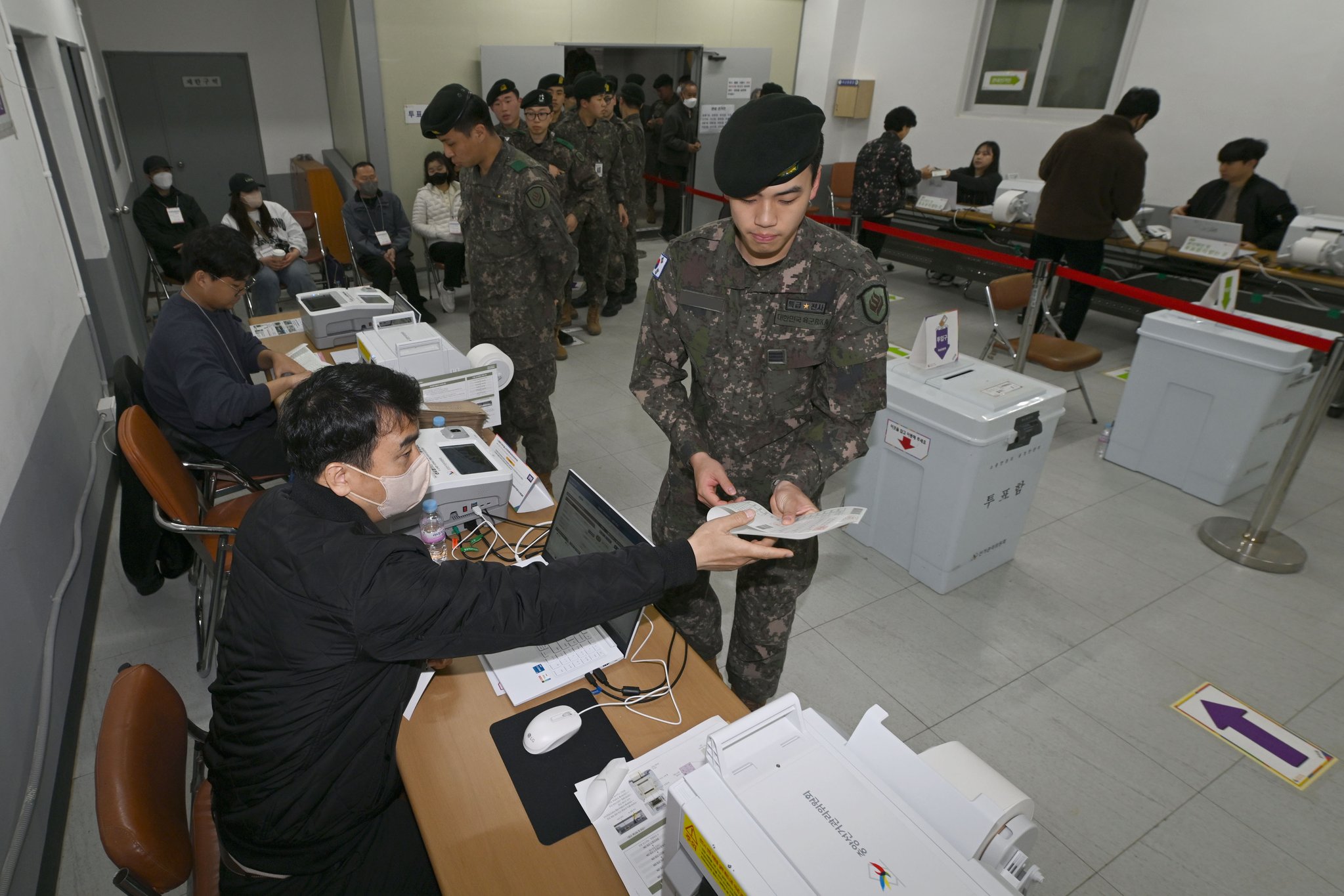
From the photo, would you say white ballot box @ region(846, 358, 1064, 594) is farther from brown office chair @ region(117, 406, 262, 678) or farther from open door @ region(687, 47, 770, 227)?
open door @ region(687, 47, 770, 227)

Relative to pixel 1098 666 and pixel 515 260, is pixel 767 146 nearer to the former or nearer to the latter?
pixel 515 260

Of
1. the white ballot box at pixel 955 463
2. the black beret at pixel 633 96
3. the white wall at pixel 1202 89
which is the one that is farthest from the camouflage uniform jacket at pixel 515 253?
the white wall at pixel 1202 89

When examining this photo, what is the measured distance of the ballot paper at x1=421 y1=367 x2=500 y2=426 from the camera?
2523 millimetres

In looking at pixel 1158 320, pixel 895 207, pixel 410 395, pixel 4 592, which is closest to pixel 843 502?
pixel 1158 320

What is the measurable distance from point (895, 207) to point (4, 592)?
21.5 feet

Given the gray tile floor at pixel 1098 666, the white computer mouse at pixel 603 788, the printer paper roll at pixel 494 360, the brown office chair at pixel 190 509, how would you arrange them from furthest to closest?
the printer paper roll at pixel 494 360, the brown office chair at pixel 190 509, the gray tile floor at pixel 1098 666, the white computer mouse at pixel 603 788

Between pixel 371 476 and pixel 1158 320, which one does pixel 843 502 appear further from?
pixel 371 476

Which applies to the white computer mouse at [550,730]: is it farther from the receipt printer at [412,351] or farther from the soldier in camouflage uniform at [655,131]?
the soldier in camouflage uniform at [655,131]

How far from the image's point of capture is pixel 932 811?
0.95 m

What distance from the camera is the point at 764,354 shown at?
1.83 metres

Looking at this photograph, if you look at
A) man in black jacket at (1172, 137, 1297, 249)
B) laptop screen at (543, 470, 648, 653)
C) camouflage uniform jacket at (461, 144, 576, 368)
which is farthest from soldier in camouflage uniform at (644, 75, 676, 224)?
laptop screen at (543, 470, 648, 653)

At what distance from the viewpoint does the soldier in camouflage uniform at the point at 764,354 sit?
1592 mm

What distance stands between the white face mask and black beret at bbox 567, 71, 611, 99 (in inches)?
187

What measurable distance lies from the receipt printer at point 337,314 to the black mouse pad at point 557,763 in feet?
7.91
